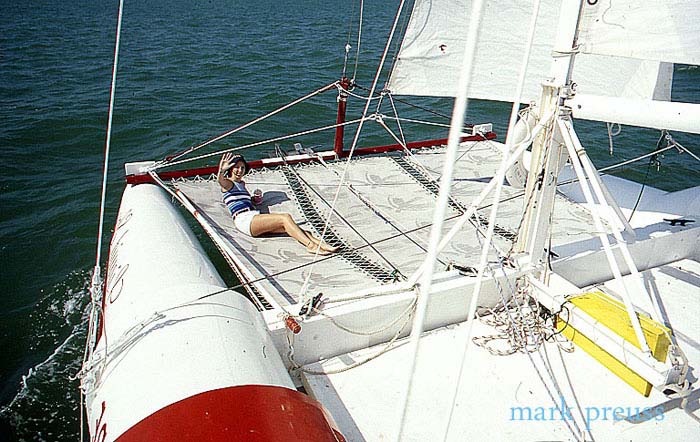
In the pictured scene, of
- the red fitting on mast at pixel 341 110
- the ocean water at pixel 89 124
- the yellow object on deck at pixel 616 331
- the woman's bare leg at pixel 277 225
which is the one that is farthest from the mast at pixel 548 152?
the red fitting on mast at pixel 341 110

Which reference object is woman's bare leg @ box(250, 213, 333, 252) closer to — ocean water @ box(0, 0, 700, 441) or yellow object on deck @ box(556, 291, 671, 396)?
ocean water @ box(0, 0, 700, 441)

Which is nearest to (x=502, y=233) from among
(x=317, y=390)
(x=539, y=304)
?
(x=539, y=304)

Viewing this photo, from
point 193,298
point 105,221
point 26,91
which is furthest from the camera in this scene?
point 26,91

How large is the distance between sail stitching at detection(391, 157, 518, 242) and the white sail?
1402 millimetres

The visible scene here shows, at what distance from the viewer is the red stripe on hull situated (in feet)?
5.19

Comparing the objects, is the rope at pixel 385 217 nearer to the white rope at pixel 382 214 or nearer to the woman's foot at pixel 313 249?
the white rope at pixel 382 214

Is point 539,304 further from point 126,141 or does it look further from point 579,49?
point 126,141

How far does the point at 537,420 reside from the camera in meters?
2.30

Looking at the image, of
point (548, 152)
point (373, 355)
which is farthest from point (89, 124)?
point (548, 152)

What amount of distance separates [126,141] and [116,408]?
6514mm

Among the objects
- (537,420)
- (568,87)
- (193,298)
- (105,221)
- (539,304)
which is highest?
(568,87)

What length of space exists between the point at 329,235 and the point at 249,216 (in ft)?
1.89

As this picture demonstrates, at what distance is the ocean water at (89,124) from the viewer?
396cm

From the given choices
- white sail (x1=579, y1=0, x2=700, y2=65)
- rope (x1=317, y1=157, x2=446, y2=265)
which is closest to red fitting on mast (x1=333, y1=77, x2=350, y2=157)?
rope (x1=317, y1=157, x2=446, y2=265)
